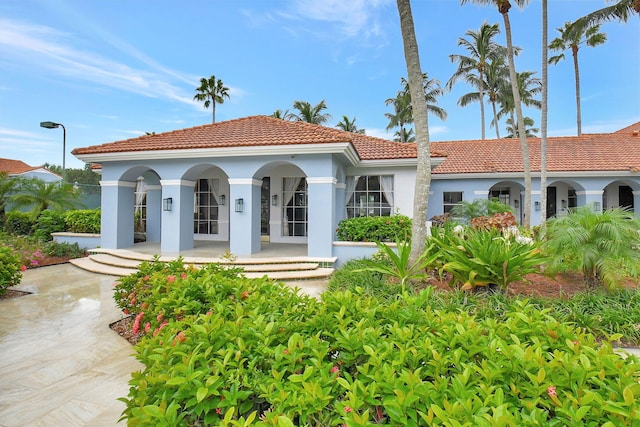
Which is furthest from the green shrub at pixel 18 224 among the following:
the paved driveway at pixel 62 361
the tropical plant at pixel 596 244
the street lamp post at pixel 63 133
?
the tropical plant at pixel 596 244

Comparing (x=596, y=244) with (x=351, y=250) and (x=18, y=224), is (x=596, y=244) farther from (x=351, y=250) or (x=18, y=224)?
(x=18, y=224)

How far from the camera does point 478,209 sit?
47.9ft

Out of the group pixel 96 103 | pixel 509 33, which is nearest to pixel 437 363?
pixel 509 33

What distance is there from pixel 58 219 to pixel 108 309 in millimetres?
9273

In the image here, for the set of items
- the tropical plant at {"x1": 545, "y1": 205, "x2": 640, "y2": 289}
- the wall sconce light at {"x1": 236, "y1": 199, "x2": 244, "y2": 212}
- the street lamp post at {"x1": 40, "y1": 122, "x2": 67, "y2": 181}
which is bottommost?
the tropical plant at {"x1": 545, "y1": 205, "x2": 640, "y2": 289}

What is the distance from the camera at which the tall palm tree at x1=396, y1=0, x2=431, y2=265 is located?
7.39 meters

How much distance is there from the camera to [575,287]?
6.66 m

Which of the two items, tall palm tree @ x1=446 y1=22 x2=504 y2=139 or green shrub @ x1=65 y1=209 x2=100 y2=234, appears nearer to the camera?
green shrub @ x1=65 y1=209 x2=100 y2=234

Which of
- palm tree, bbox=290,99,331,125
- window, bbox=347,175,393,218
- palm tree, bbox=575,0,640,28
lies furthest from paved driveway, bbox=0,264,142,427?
palm tree, bbox=290,99,331,125

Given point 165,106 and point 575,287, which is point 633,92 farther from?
point 165,106

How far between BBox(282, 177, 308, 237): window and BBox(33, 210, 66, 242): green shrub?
8.81 metres

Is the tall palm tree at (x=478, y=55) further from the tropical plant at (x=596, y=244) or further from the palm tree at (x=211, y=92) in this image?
the tropical plant at (x=596, y=244)

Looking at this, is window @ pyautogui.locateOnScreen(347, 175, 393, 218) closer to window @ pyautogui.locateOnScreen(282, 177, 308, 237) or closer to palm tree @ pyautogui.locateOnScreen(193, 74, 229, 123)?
window @ pyautogui.locateOnScreen(282, 177, 308, 237)

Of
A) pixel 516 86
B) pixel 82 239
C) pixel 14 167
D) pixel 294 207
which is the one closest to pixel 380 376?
pixel 294 207
